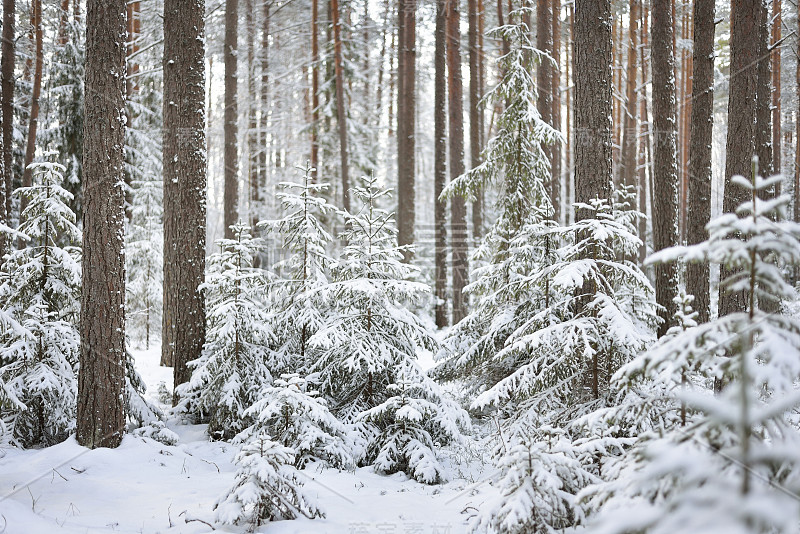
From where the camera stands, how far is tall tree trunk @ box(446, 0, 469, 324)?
47.0 feet

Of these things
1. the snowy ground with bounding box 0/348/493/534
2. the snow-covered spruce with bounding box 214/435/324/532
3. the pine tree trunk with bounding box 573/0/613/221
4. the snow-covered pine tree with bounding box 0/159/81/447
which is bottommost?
the snowy ground with bounding box 0/348/493/534

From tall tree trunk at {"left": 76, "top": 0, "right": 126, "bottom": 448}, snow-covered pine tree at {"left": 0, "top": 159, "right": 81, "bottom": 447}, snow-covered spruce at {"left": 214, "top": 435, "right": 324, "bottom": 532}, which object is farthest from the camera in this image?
snow-covered pine tree at {"left": 0, "top": 159, "right": 81, "bottom": 447}

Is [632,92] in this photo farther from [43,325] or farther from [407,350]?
[43,325]

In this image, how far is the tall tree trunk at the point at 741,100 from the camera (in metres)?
7.59

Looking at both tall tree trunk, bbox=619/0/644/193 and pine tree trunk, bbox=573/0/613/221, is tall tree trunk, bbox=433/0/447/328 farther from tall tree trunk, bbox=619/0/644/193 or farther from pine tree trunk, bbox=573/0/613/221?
pine tree trunk, bbox=573/0/613/221

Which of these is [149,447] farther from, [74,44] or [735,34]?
[74,44]

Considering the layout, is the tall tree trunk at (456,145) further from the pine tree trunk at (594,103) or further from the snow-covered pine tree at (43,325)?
the snow-covered pine tree at (43,325)

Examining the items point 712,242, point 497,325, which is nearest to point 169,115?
point 497,325

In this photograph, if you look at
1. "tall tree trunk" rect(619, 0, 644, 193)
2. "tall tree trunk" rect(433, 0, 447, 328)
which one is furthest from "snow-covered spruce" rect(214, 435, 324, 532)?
"tall tree trunk" rect(619, 0, 644, 193)

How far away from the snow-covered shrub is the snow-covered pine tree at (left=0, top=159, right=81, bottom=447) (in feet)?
7.54

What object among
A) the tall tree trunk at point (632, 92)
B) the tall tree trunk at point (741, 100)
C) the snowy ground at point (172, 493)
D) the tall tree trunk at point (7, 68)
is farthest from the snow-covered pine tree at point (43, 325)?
the tall tree trunk at point (632, 92)

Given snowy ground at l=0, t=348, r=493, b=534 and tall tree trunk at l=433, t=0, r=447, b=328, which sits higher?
tall tree trunk at l=433, t=0, r=447, b=328

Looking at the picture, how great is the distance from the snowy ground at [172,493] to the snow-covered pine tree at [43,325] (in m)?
0.47

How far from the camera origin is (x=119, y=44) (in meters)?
5.89
